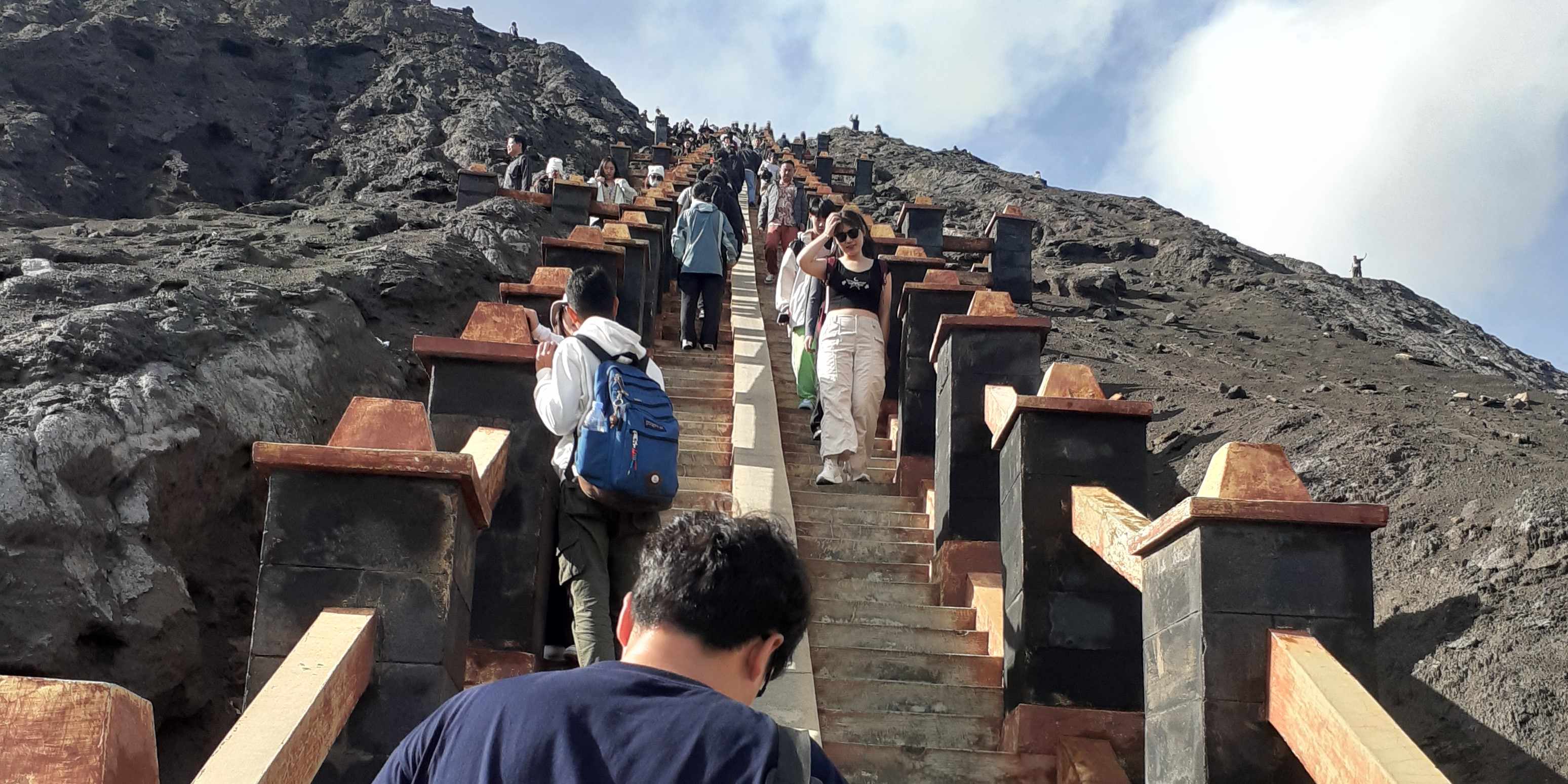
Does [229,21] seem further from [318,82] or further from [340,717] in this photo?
[340,717]

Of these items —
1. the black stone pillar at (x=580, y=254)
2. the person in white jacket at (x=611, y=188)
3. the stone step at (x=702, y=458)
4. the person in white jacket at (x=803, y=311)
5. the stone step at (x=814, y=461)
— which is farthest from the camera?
the person in white jacket at (x=611, y=188)

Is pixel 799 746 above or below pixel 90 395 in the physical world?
below

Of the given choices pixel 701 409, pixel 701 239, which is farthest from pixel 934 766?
pixel 701 239

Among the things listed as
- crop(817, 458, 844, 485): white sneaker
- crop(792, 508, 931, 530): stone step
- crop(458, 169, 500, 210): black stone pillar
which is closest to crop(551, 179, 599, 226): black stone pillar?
crop(458, 169, 500, 210): black stone pillar

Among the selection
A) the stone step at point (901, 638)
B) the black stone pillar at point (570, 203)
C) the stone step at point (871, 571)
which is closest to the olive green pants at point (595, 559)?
the stone step at point (901, 638)

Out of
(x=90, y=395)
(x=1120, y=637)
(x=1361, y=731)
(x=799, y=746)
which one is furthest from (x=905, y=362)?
(x=799, y=746)

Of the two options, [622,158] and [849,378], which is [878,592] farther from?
[622,158]

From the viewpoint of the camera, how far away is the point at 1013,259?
17078 mm

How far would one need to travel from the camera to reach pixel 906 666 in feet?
19.8

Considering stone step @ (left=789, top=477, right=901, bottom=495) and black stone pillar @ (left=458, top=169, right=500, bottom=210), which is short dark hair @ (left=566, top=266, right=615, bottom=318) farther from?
black stone pillar @ (left=458, top=169, right=500, bottom=210)

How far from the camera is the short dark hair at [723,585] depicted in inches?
82.6

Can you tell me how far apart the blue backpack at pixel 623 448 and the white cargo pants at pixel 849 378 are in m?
3.11

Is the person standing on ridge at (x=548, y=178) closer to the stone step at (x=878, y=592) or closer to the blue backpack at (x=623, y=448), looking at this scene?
the stone step at (x=878, y=592)

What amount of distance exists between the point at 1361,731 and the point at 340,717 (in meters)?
2.95
